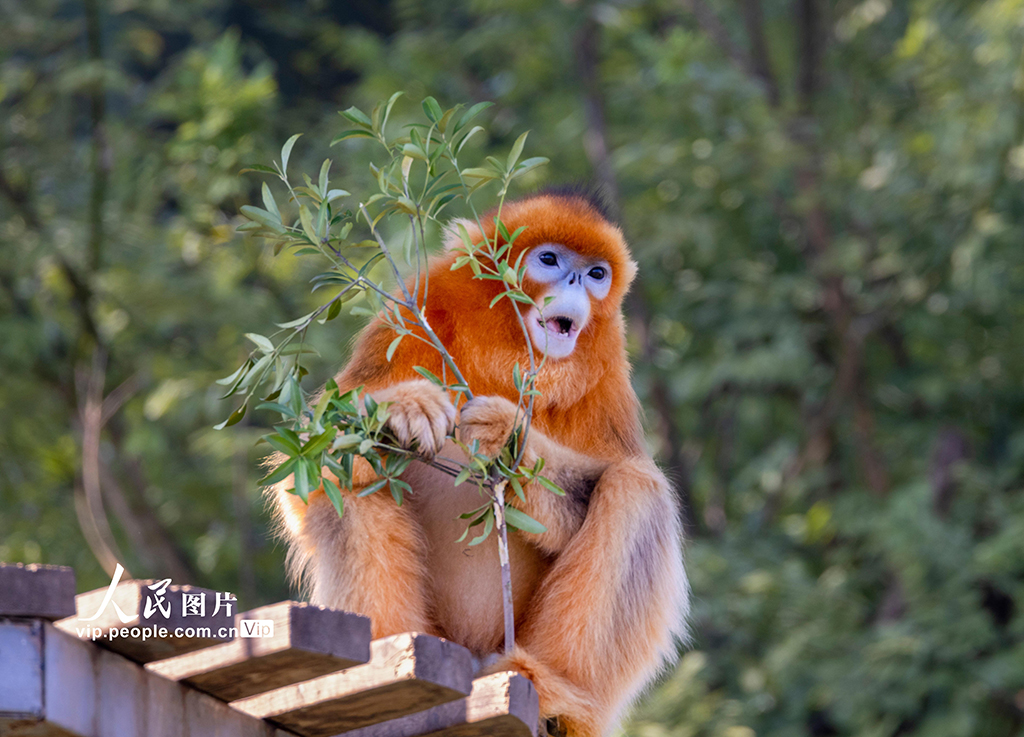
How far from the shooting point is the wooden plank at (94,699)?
1839 mm

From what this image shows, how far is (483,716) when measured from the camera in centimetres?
221

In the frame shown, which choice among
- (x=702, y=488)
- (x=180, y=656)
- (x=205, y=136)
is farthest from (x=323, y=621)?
(x=702, y=488)

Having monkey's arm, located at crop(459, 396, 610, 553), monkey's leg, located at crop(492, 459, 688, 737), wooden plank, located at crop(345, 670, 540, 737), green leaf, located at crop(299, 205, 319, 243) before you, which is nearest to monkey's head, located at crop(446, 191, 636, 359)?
A: monkey's arm, located at crop(459, 396, 610, 553)

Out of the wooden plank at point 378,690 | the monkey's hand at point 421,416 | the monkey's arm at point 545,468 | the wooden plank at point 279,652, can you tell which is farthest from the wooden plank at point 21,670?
the monkey's arm at point 545,468

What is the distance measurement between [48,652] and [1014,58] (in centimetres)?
622

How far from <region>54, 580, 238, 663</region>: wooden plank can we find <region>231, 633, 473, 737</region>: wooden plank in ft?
0.82

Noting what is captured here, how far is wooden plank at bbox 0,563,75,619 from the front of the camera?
1806mm

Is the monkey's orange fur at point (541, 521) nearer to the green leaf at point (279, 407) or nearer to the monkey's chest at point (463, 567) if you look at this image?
the monkey's chest at point (463, 567)

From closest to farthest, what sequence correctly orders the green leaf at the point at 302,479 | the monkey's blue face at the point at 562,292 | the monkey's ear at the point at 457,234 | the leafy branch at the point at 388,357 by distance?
the green leaf at the point at 302,479 → the leafy branch at the point at 388,357 → the monkey's blue face at the point at 562,292 → the monkey's ear at the point at 457,234

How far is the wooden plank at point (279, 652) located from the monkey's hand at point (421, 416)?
1.82 feet

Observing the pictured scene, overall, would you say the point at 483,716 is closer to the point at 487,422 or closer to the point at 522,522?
the point at 522,522

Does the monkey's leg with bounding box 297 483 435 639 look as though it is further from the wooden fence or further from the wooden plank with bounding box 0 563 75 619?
the wooden plank with bounding box 0 563 75 619

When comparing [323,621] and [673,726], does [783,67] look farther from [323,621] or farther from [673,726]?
[323,621]

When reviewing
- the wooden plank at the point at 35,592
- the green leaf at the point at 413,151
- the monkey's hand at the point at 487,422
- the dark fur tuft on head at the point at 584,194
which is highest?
the dark fur tuft on head at the point at 584,194
